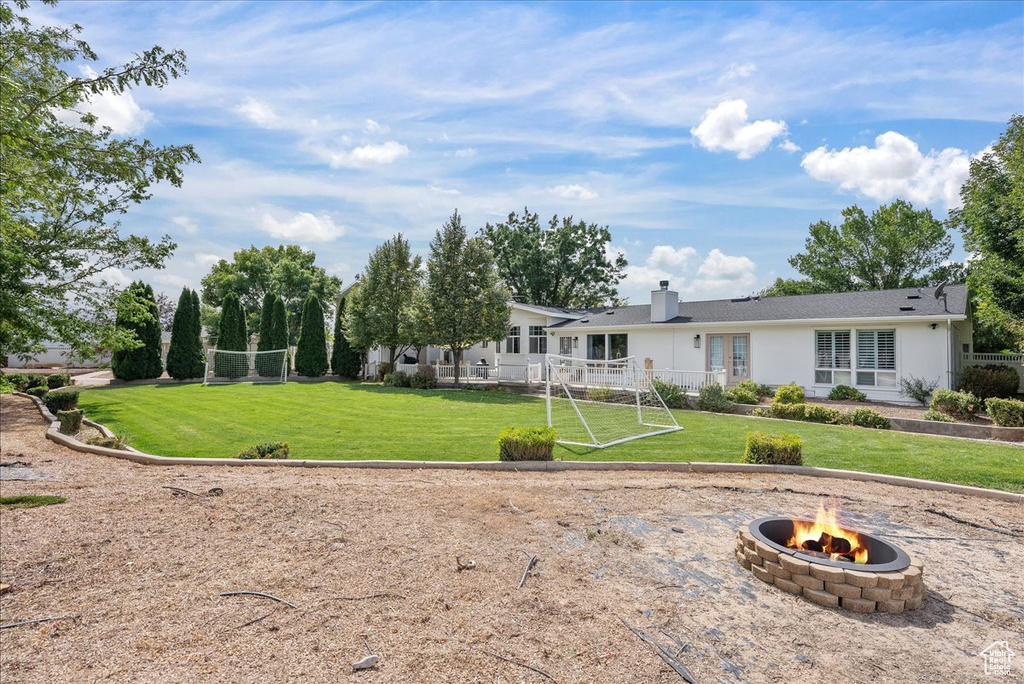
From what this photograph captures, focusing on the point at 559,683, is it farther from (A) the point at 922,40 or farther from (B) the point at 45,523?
(A) the point at 922,40

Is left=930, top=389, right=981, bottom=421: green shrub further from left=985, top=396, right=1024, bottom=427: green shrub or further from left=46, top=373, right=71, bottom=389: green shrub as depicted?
left=46, top=373, right=71, bottom=389: green shrub

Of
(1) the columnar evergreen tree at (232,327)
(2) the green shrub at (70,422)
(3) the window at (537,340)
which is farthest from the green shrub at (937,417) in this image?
(1) the columnar evergreen tree at (232,327)

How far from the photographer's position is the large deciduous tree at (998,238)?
1516 cm

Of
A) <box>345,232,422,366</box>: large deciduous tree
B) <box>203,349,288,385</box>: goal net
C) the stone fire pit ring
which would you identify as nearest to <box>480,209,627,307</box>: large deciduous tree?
<box>345,232,422,366</box>: large deciduous tree

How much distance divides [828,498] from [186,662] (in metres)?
7.17

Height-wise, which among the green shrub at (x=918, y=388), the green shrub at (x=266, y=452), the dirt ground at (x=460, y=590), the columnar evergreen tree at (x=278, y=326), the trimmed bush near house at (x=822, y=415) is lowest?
the dirt ground at (x=460, y=590)

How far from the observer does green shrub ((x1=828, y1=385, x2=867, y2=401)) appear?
15.6 m

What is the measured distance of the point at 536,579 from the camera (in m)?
3.94

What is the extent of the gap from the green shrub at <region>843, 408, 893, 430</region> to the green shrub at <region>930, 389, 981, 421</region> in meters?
1.99

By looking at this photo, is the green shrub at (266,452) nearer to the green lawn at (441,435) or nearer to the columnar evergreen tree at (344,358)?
the green lawn at (441,435)

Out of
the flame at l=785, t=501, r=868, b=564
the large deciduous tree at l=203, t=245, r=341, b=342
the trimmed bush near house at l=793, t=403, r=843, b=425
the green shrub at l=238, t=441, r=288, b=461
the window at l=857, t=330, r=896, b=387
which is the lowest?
the green shrub at l=238, t=441, r=288, b=461

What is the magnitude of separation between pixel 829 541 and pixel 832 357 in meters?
15.1

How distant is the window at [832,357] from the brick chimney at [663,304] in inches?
213

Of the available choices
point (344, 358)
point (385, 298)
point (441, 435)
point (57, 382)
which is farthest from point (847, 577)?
point (57, 382)
